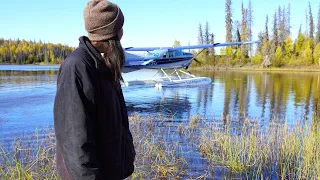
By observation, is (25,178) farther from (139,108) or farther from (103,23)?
(139,108)

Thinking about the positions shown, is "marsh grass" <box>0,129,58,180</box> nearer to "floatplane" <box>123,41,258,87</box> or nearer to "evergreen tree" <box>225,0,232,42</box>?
"floatplane" <box>123,41,258,87</box>

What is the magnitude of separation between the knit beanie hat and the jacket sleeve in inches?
9.3

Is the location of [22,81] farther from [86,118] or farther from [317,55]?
[317,55]

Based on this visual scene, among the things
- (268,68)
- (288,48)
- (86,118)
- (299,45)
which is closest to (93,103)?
(86,118)

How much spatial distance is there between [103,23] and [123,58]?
22 centimetres

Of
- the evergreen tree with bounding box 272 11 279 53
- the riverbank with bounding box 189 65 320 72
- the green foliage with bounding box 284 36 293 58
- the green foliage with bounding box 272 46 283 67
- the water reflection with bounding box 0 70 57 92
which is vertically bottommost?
the water reflection with bounding box 0 70 57 92

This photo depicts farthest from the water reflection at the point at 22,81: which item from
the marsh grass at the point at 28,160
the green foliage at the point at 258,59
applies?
the green foliage at the point at 258,59

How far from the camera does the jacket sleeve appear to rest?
1.36 metres

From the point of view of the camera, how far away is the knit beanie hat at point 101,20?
1492 millimetres

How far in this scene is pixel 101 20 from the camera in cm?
150

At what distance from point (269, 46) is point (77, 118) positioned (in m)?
56.0

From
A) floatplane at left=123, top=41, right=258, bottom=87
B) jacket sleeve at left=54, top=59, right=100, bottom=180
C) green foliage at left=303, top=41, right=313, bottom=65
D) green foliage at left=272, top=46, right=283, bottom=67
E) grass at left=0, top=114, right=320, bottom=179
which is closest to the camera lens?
jacket sleeve at left=54, top=59, right=100, bottom=180

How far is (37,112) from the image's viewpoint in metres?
9.97

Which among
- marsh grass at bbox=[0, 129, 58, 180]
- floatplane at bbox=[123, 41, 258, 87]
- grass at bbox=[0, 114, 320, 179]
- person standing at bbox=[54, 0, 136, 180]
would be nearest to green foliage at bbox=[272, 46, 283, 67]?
floatplane at bbox=[123, 41, 258, 87]
